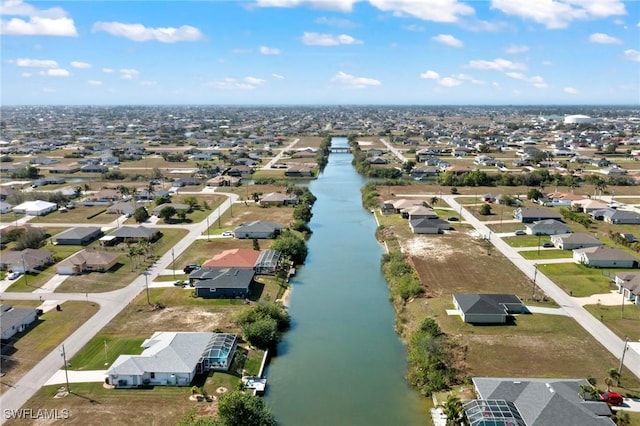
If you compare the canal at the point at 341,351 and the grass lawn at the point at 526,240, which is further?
the grass lawn at the point at 526,240

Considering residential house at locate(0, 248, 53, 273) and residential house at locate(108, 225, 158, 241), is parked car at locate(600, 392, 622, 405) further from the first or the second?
residential house at locate(0, 248, 53, 273)

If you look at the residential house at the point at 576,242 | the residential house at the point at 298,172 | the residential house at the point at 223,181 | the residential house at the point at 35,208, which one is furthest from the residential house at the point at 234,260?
the residential house at the point at 298,172

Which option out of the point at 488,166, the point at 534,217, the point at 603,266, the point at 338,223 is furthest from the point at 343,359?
the point at 488,166

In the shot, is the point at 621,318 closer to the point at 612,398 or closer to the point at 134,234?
the point at 612,398

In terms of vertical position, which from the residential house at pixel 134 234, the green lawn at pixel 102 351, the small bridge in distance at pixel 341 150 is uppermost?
the small bridge in distance at pixel 341 150

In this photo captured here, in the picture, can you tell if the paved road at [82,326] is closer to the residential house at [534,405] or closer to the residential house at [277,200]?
the residential house at [277,200]

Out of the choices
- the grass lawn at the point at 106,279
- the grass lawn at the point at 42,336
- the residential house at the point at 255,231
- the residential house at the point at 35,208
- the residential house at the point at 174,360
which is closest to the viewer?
the residential house at the point at 174,360

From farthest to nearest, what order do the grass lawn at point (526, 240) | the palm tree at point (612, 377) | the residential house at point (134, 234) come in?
the residential house at point (134, 234)
the grass lawn at point (526, 240)
the palm tree at point (612, 377)
